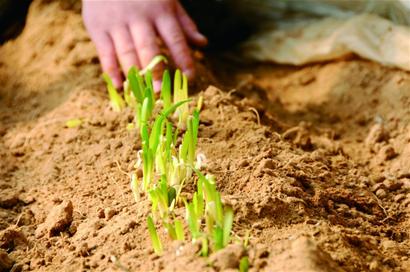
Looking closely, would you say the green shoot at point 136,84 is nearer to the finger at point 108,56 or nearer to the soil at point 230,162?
the soil at point 230,162

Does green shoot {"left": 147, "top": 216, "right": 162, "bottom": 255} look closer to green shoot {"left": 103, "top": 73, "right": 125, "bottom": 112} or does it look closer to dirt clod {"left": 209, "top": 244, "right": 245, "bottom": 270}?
dirt clod {"left": 209, "top": 244, "right": 245, "bottom": 270}

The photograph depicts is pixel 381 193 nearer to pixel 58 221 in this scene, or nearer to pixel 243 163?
pixel 243 163

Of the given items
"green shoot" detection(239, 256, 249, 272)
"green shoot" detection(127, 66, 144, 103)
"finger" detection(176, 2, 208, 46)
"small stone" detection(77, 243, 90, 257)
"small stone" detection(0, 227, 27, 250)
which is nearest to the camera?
"green shoot" detection(239, 256, 249, 272)

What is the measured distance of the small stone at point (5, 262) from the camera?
1547 millimetres

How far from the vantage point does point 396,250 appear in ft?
5.12

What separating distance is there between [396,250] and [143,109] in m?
0.78

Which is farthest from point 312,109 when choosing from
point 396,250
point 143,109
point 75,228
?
point 75,228

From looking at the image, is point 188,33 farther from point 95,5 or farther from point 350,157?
point 350,157

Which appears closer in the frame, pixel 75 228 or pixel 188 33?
pixel 75 228

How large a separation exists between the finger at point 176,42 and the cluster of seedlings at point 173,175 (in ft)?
0.61

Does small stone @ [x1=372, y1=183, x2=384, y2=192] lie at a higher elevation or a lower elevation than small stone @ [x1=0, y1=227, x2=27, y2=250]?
lower

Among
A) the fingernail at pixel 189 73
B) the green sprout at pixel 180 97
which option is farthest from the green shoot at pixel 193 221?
the fingernail at pixel 189 73

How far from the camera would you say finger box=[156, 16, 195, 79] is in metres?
2.30

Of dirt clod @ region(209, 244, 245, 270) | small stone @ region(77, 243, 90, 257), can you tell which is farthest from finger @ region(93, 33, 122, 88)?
dirt clod @ region(209, 244, 245, 270)
